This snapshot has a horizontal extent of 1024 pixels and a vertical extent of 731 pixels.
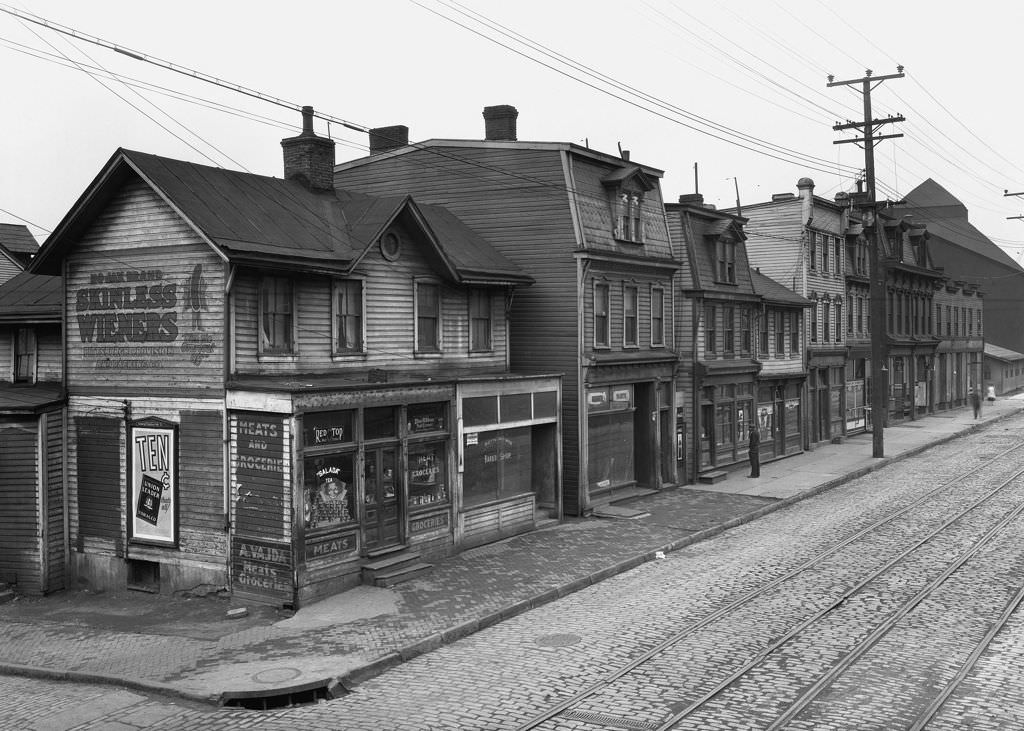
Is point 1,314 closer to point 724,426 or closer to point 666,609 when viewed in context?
point 666,609

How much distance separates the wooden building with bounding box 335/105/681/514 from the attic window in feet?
0.10

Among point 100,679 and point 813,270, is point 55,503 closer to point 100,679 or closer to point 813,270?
point 100,679

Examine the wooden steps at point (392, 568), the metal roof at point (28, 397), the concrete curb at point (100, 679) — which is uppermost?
the metal roof at point (28, 397)

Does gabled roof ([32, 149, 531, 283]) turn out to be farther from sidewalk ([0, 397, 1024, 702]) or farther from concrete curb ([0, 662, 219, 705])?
concrete curb ([0, 662, 219, 705])

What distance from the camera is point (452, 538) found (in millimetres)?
20500

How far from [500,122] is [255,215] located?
11426mm

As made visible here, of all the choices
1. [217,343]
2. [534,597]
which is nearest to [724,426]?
[534,597]

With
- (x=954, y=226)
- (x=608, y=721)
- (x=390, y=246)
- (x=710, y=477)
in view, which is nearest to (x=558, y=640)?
(x=608, y=721)

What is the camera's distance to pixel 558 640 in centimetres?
1438

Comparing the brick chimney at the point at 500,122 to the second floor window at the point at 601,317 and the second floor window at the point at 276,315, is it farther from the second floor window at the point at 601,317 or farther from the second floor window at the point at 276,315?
the second floor window at the point at 276,315

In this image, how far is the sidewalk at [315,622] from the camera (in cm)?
1311

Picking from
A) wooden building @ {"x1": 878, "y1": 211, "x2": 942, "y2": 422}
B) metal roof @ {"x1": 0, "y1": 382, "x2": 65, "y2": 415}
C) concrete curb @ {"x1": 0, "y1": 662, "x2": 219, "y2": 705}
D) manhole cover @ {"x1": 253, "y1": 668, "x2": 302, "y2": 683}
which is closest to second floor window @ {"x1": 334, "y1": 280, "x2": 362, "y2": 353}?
metal roof @ {"x1": 0, "y1": 382, "x2": 65, "y2": 415}

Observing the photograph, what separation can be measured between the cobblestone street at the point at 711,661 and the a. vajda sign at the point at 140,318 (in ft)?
21.3

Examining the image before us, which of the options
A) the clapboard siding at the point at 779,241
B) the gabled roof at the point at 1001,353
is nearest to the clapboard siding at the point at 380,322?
the clapboard siding at the point at 779,241
